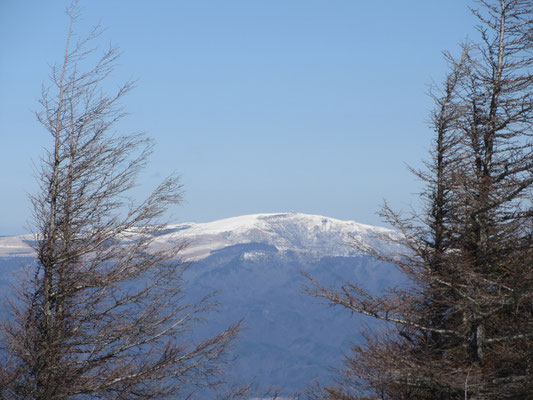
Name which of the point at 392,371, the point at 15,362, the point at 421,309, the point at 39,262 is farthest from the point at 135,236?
the point at 421,309

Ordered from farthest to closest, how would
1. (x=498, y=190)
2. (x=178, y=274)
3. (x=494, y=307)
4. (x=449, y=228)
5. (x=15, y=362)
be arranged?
(x=449, y=228) → (x=498, y=190) → (x=494, y=307) → (x=178, y=274) → (x=15, y=362)

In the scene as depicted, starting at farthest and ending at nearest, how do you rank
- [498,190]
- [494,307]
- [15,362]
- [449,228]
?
[449,228] < [498,190] < [494,307] < [15,362]

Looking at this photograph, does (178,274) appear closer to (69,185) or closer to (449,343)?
(69,185)

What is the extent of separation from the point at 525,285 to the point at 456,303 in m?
1.29

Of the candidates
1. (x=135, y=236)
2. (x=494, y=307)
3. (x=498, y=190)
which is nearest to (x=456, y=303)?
(x=494, y=307)

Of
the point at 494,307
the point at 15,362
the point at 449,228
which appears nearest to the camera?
the point at 15,362

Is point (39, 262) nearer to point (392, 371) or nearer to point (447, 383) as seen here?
point (392, 371)

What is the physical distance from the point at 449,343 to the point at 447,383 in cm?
177

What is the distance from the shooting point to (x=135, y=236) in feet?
36.3

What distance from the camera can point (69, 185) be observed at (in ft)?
33.7

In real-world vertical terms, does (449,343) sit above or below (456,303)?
below

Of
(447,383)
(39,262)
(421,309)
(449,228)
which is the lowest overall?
(447,383)

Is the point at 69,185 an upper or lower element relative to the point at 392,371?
upper

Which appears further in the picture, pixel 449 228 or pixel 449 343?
pixel 449 228
